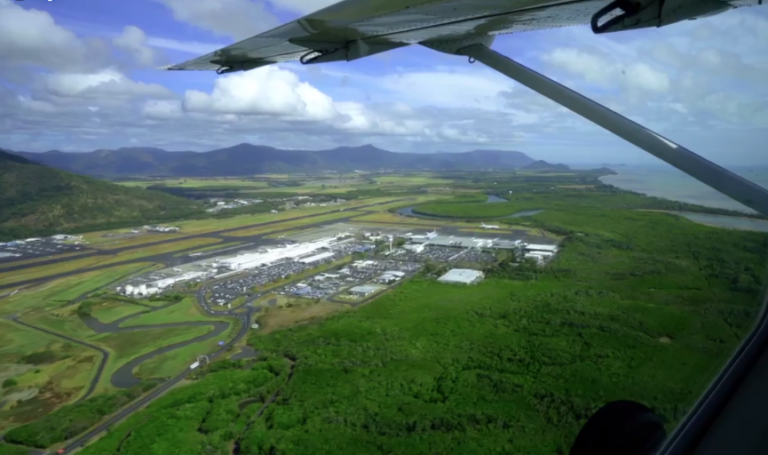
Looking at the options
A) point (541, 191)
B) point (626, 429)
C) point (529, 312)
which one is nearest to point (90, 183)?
point (529, 312)

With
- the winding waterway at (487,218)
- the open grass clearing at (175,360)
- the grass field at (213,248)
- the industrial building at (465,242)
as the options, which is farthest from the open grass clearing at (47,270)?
the winding waterway at (487,218)

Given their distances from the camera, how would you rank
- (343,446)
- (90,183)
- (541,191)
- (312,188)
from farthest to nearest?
(312,188), (541,191), (90,183), (343,446)

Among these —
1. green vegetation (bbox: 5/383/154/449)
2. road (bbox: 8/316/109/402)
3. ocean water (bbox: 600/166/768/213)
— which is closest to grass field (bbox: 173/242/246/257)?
road (bbox: 8/316/109/402)

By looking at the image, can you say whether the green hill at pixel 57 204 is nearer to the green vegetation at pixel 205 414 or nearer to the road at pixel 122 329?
the road at pixel 122 329

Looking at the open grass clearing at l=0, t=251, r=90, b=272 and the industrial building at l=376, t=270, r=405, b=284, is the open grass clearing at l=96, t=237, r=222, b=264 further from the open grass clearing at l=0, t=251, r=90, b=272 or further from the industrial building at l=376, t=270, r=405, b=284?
the industrial building at l=376, t=270, r=405, b=284

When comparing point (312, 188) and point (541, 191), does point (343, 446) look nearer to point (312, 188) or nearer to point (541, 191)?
point (541, 191)
